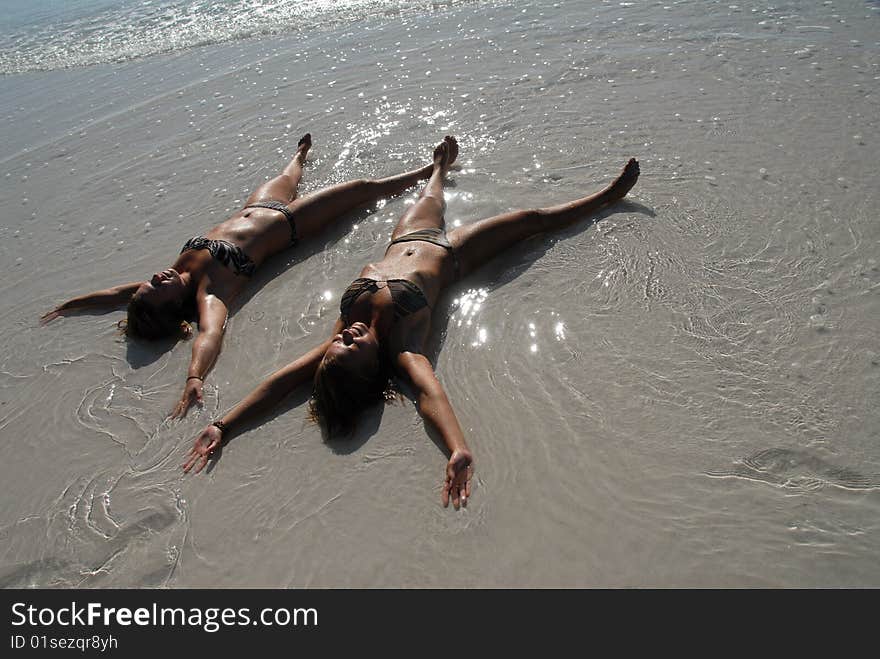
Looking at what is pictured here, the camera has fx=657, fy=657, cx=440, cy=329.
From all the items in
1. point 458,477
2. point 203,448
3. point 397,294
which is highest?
point 397,294

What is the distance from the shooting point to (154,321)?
16.5 feet

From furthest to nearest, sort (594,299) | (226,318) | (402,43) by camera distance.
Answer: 1. (402,43)
2. (226,318)
3. (594,299)

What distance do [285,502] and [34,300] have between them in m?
3.64

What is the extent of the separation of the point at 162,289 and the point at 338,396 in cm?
201

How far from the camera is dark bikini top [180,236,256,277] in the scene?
552 centimetres

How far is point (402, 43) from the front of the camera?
33.0ft

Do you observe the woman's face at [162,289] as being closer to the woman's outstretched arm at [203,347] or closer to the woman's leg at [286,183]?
the woman's outstretched arm at [203,347]

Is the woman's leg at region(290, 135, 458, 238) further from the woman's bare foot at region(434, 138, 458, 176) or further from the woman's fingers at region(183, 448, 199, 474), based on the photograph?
the woman's fingers at region(183, 448, 199, 474)

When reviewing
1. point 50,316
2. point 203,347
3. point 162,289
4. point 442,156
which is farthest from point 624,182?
point 50,316

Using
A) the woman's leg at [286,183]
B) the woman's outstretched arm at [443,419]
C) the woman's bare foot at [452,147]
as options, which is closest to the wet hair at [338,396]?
the woman's outstretched arm at [443,419]

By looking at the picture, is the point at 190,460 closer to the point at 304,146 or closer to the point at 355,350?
the point at 355,350

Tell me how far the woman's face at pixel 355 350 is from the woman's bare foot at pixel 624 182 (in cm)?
273
